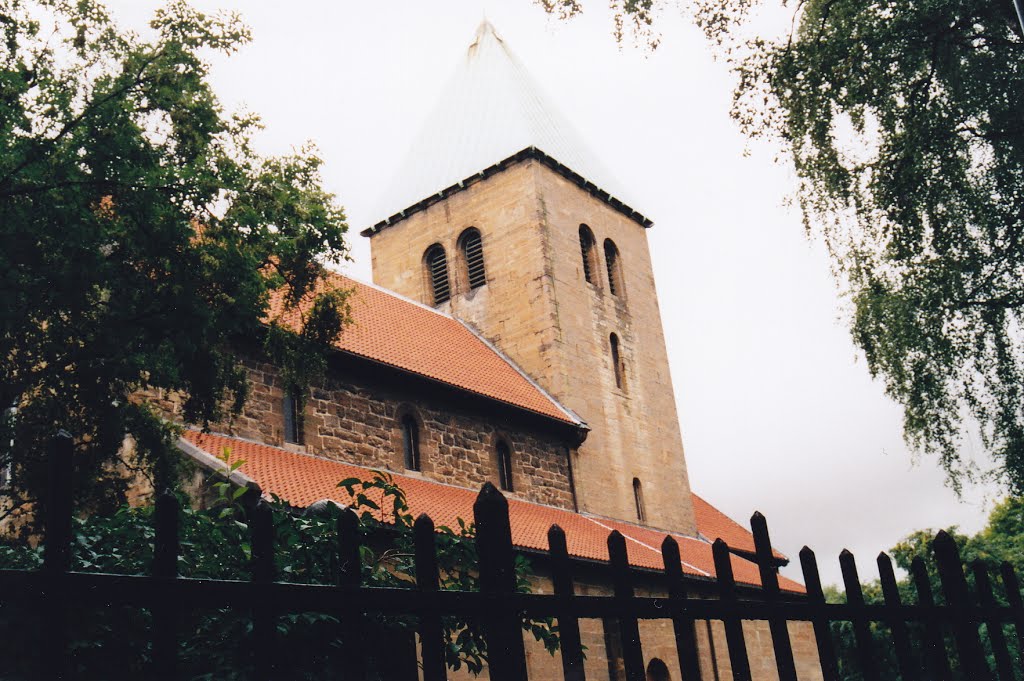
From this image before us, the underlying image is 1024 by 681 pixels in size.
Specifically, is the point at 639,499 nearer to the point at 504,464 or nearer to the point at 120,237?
the point at 504,464

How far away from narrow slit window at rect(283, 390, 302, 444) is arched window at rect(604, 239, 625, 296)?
12.5 m

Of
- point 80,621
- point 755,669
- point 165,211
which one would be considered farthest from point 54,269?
point 755,669

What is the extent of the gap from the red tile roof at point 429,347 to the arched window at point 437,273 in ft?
5.33

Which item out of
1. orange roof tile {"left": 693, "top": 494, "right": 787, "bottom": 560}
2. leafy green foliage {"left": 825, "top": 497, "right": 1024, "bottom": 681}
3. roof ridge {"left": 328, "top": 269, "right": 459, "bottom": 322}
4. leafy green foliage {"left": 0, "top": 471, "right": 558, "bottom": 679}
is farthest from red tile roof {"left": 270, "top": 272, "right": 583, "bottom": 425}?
leafy green foliage {"left": 825, "top": 497, "right": 1024, "bottom": 681}

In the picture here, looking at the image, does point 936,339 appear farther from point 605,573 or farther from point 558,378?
Answer: point 558,378

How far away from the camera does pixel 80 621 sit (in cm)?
458

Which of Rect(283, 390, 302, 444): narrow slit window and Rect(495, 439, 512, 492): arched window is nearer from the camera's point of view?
Rect(283, 390, 302, 444): narrow slit window

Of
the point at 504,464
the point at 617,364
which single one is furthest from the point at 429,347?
the point at 617,364

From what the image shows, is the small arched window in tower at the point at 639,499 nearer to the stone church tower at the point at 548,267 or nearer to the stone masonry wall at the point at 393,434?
the stone church tower at the point at 548,267

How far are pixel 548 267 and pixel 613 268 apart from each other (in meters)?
3.48

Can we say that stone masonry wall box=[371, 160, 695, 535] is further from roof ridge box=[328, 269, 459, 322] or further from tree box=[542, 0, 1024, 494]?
tree box=[542, 0, 1024, 494]

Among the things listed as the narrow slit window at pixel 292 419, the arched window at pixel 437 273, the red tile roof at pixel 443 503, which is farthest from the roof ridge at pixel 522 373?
the narrow slit window at pixel 292 419

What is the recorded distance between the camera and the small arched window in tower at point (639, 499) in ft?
75.0

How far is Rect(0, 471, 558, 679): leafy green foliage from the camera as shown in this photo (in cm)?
409
